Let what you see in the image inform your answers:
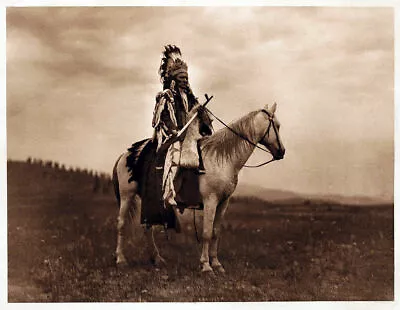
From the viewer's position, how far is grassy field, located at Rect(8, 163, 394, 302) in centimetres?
541

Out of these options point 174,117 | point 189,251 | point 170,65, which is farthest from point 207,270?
point 170,65

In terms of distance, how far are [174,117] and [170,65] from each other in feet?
1.42

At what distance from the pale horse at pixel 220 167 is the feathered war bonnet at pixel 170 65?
22.0 inches

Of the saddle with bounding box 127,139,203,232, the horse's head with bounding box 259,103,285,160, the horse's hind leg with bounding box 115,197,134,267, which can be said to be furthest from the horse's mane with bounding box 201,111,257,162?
the horse's hind leg with bounding box 115,197,134,267

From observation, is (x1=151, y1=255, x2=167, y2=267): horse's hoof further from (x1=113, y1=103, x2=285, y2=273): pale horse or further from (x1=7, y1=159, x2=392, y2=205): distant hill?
(x1=7, y1=159, x2=392, y2=205): distant hill

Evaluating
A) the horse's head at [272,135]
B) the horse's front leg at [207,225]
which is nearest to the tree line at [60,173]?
the horse's front leg at [207,225]

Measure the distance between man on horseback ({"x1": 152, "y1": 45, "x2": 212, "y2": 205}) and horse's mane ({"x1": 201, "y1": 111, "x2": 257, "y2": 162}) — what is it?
0.14 m

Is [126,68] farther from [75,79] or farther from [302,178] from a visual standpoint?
[302,178]

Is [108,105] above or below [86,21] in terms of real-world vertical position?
below

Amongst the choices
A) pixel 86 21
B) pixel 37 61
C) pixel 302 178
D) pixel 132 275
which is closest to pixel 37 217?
pixel 132 275

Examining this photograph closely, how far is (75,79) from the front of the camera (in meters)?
5.66

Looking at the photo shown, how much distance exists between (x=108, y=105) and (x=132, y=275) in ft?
4.61

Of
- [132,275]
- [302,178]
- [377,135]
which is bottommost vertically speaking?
[132,275]

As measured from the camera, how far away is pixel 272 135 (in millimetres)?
5398
